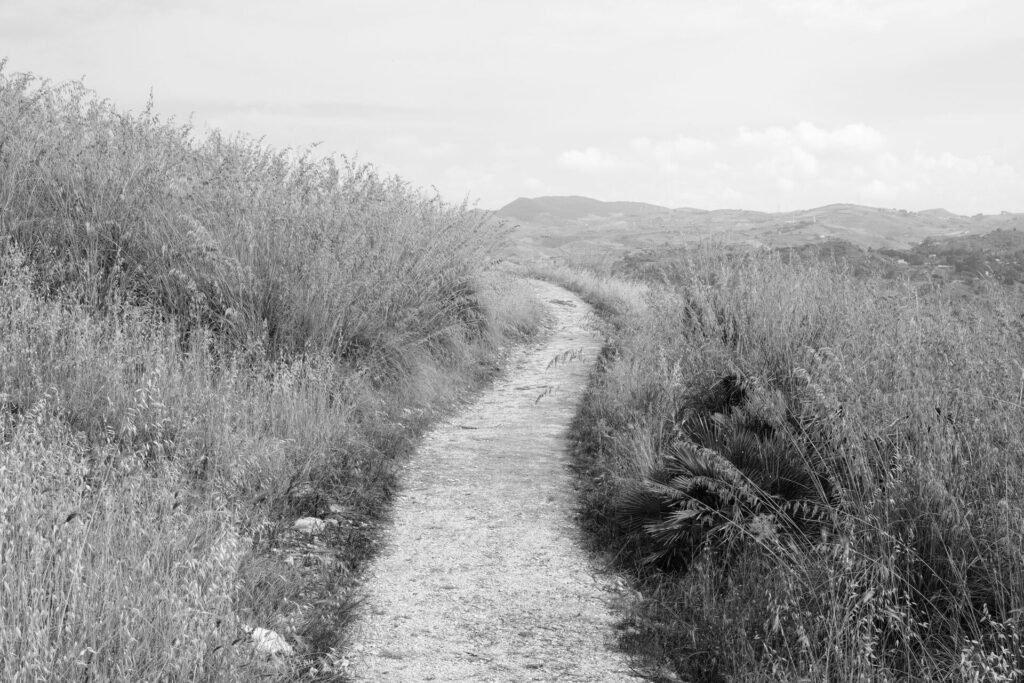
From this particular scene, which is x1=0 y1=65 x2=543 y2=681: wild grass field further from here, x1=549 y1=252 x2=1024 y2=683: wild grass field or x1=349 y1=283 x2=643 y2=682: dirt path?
x1=549 y1=252 x2=1024 y2=683: wild grass field

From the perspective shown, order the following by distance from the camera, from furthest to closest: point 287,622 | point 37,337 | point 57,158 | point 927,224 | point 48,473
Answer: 1. point 927,224
2. point 57,158
3. point 37,337
4. point 287,622
5. point 48,473

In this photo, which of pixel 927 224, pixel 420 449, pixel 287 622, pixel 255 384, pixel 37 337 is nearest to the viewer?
pixel 287 622

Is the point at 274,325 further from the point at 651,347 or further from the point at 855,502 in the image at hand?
the point at 855,502

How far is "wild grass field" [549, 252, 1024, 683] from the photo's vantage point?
332 centimetres

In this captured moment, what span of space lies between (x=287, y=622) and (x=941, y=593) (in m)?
2.84

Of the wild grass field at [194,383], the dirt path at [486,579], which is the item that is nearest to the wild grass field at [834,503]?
the dirt path at [486,579]

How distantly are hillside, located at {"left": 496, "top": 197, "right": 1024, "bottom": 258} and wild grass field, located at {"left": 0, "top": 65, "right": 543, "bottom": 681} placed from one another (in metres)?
4.50

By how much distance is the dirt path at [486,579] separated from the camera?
3.84 metres

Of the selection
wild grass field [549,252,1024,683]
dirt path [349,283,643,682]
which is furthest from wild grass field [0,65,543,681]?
wild grass field [549,252,1024,683]

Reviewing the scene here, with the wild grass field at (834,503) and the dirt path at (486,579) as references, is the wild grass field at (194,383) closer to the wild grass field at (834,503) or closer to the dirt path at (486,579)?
the dirt path at (486,579)

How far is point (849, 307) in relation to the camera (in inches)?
273

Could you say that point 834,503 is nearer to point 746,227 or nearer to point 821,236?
point 821,236

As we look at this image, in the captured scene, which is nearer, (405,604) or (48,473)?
(48,473)

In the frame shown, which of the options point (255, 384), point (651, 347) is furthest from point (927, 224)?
point (255, 384)
